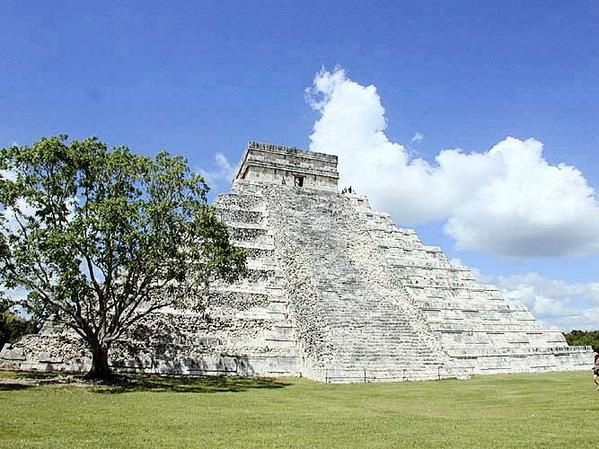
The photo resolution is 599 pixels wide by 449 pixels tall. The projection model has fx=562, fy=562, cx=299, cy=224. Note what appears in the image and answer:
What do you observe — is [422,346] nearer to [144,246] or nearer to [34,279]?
[144,246]

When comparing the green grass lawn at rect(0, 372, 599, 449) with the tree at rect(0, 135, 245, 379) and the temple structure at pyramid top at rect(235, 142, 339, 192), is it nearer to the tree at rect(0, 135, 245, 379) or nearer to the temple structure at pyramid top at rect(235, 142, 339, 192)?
the tree at rect(0, 135, 245, 379)

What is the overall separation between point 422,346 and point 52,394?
38.9 feet

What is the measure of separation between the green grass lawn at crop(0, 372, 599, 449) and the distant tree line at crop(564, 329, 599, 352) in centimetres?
2738

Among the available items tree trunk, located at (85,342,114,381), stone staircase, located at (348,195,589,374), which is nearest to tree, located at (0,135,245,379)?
tree trunk, located at (85,342,114,381)

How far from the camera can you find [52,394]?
13.3m

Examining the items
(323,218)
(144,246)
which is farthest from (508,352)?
(144,246)

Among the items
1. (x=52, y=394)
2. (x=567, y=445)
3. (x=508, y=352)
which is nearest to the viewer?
(x=567, y=445)

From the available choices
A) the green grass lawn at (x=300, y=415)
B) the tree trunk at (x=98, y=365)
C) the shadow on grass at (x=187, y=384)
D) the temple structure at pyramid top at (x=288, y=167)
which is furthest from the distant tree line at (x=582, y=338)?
the tree trunk at (x=98, y=365)

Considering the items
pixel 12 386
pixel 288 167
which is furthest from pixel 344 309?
pixel 288 167

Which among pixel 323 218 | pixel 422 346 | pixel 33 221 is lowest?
pixel 422 346

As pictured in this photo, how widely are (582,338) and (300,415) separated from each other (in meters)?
39.5

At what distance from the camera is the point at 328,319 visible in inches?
760

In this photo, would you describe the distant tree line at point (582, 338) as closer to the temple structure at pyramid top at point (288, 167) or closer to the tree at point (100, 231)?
the temple structure at pyramid top at point (288, 167)

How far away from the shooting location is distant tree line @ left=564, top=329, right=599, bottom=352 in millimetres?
40722
